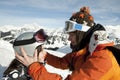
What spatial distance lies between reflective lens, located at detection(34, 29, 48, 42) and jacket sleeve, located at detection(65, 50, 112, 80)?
83cm

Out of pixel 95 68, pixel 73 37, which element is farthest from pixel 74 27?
pixel 95 68

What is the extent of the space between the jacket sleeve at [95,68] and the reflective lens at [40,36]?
827mm

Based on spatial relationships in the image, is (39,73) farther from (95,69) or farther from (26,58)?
(95,69)

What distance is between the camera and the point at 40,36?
13.4 feet

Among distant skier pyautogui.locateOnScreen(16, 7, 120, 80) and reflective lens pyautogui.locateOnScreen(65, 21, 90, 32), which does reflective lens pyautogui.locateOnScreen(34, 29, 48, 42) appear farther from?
reflective lens pyautogui.locateOnScreen(65, 21, 90, 32)

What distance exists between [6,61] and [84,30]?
7.22m

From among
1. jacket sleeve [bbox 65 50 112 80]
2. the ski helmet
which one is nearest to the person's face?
the ski helmet

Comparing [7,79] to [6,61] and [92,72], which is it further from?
[6,61]

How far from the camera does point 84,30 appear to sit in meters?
4.61

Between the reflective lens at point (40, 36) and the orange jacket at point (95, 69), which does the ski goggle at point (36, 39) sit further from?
the orange jacket at point (95, 69)

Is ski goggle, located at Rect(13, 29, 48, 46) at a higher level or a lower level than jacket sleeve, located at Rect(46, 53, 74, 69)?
higher

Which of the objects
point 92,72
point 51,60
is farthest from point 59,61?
point 92,72

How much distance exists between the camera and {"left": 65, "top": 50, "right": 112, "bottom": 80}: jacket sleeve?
3416 mm

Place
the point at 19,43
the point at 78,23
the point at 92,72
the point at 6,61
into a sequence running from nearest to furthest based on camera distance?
the point at 92,72
the point at 19,43
the point at 78,23
the point at 6,61
